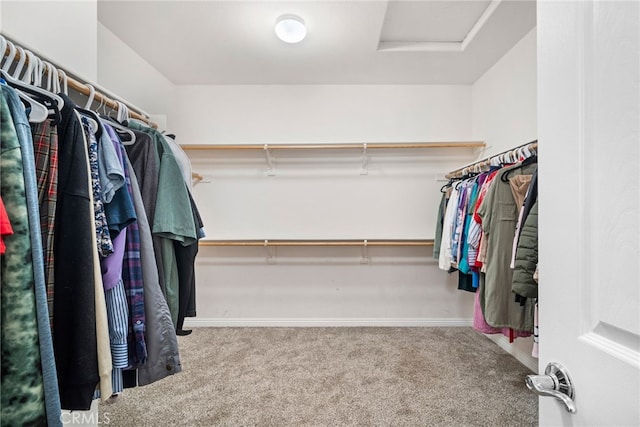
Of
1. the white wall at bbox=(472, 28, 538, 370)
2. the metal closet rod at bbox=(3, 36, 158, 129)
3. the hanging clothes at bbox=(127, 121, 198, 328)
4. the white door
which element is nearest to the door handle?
the white door

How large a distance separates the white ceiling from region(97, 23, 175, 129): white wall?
0.21 feet

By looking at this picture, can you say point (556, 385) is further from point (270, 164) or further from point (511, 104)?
point (270, 164)

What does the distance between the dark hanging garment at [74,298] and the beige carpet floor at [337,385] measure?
3.16 ft

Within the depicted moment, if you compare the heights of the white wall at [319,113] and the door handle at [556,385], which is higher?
the white wall at [319,113]

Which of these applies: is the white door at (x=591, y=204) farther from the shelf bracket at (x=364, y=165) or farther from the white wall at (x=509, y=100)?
the shelf bracket at (x=364, y=165)

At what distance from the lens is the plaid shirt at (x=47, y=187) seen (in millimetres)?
685

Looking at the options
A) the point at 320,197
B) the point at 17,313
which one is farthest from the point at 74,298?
the point at 320,197

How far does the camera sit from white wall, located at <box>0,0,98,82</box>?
0.90 meters

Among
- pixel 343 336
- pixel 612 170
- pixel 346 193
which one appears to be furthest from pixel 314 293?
pixel 612 170

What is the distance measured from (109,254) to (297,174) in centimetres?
203

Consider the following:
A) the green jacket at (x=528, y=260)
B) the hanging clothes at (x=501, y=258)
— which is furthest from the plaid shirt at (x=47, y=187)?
the hanging clothes at (x=501, y=258)

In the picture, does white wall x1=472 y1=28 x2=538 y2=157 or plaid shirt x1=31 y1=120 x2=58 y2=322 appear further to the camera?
white wall x1=472 y1=28 x2=538 y2=157

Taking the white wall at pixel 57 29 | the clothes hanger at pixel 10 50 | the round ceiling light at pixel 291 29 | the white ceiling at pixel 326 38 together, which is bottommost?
the clothes hanger at pixel 10 50

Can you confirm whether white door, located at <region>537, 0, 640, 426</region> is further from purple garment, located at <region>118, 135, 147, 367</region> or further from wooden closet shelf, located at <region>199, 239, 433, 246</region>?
wooden closet shelf, located at <region>199, 239, 433, 246</region>
